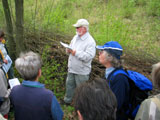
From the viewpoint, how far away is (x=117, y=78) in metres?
1.91

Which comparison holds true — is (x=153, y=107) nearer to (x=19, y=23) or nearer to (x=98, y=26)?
(x=19, y=23)

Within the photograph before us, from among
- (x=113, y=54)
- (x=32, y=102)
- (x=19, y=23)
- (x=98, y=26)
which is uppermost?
(x=19, y=23)

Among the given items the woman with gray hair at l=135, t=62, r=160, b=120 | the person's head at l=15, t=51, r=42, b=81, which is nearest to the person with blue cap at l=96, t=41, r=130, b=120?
the woman with gray hair at l=135, t=62, r=160, b=120

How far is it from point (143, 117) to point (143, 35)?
5254mm

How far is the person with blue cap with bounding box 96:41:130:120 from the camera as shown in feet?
6.25

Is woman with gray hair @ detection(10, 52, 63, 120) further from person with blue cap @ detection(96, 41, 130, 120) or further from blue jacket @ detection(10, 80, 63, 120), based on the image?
person with blue cap @ detection(96, 41, 130, 120)

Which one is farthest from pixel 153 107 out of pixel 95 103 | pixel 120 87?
pixel 95 103

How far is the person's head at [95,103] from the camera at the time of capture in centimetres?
115

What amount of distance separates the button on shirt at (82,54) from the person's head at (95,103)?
69.3 inches

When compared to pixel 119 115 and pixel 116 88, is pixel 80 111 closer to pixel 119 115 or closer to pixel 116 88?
pixel 116 88

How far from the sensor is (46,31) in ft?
16.3

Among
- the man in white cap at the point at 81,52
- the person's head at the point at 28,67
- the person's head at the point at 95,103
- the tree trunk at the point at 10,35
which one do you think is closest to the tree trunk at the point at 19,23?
the tree trunk at the point at 10,35

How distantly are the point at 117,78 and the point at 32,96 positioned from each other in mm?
1049

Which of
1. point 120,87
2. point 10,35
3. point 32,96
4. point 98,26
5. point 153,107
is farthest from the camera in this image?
point 98,26
